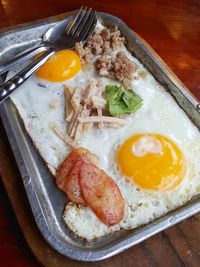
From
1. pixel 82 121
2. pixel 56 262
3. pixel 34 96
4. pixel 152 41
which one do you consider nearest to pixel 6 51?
pixel 34 96

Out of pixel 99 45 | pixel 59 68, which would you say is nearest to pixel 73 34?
pixel 99 45

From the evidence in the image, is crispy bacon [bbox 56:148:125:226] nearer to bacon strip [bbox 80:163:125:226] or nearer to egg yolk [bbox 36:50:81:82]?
bacon strip [bbox 80:163:125:226]

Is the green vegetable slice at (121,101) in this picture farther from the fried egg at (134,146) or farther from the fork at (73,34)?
the fork at (73,34)

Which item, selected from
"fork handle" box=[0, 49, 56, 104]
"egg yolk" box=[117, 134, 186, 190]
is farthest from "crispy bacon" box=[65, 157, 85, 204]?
"fork handle" box=[0, 49, 56, 104]

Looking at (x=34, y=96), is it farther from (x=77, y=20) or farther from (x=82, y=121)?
(x=77, y=20)

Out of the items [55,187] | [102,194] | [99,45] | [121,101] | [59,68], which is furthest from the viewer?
[99,45]

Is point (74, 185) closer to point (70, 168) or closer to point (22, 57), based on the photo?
point (70, 168)

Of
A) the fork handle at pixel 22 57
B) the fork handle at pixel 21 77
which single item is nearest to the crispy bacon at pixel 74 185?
the fork handle at pixel 21 77

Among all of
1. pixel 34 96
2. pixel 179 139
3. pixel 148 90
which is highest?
pixel 34 96
